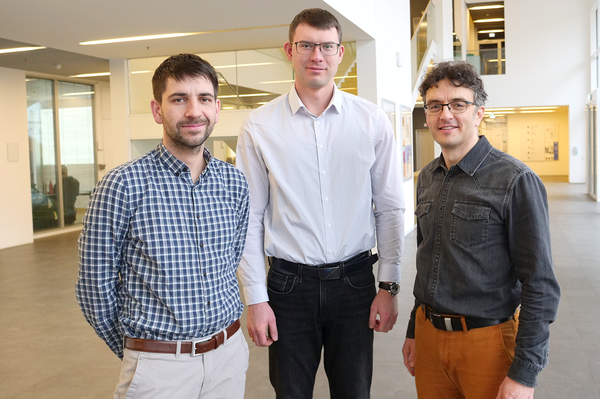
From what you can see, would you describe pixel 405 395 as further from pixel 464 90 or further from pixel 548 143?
pixel 548 143

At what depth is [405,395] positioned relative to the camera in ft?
12.1

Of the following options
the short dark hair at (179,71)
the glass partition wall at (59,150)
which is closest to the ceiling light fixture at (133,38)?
the glass partition wall at (59,150)

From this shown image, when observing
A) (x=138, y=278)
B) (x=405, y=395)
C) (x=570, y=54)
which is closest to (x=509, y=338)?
(x=138, y=278)

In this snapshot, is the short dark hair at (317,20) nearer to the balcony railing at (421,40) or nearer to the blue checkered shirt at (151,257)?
the blue checkered shirt at (151,257)

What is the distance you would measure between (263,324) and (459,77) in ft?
3.77

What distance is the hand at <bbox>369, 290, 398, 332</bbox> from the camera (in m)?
2.18

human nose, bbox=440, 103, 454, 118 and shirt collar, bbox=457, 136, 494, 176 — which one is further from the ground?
human nose, bbox=440, 103, 454, 118

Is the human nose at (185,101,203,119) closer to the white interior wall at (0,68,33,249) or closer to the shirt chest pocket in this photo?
the shirt chest pocket

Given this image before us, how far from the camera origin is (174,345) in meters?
1.75

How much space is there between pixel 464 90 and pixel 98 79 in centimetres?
1284

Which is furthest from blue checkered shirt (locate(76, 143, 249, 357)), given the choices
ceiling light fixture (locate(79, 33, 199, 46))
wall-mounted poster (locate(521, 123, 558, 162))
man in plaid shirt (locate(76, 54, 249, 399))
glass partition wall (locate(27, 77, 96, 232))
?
wall-mounted poster (locate(521, 123, 558, 162))

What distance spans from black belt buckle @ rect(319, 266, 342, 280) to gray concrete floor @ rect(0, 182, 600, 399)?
5.99 ft

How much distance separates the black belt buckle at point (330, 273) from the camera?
2.15m

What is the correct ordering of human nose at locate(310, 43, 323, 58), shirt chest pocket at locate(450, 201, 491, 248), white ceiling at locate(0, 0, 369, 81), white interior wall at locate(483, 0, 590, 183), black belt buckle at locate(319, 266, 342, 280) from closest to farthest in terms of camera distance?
shirt chest pocket at locate(450, 201, 491, 248) < human nose at locate(310, 43, 323, 58) < black belt buckle at locate(319, 266, 342, 280) < white ceiling at locate(0, 0, 369, 81) < white interior wall at locate(483, 0, 590, 183)
